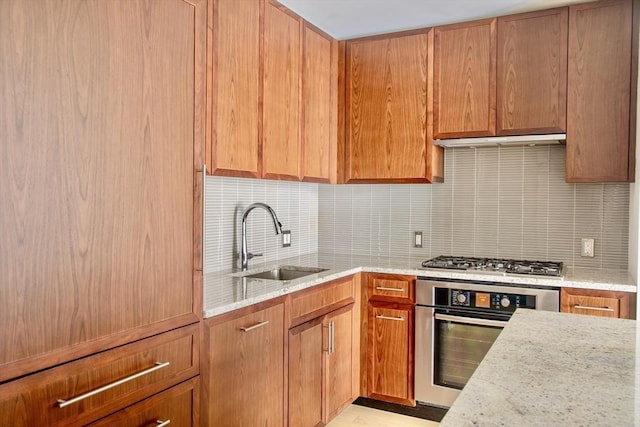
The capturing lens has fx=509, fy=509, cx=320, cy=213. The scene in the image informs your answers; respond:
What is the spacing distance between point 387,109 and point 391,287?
114cm

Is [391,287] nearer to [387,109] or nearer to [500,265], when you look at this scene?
[500,265]

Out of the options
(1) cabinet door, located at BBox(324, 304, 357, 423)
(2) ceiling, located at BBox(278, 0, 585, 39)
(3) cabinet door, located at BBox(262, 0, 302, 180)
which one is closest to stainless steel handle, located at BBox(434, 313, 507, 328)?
(1) cabinet door, located at BBox(324, 304, 357, 423)

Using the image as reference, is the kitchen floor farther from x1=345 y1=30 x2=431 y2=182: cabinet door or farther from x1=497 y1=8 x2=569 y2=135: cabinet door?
x1=497 y1=8 x2=569 y2=135: cabinet door

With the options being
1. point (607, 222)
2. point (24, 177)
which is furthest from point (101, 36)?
point (607, 222)

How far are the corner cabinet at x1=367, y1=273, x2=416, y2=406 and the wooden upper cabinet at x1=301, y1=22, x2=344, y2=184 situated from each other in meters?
0.75

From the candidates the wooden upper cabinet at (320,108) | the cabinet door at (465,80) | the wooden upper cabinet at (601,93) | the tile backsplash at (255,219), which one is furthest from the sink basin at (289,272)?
the wooden upper cabinet at (601,93)

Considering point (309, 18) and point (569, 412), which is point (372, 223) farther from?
point (569, 412)

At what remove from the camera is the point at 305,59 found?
303cm

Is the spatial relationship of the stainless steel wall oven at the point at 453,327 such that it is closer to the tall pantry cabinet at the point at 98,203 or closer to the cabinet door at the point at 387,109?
the cabinet door at the point at 387,109

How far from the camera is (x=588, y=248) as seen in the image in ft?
10.0

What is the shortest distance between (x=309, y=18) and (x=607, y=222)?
2136mm

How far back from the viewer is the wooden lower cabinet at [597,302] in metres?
2.48

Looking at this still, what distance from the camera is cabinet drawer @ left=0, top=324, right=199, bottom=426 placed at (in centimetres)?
121

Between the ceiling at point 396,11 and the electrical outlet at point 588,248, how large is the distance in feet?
4.47
